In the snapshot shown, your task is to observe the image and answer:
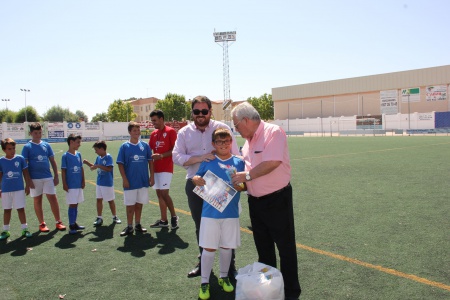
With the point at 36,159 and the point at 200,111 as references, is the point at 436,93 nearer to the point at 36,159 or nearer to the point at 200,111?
the point at 36,159

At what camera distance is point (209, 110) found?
4.20 meters

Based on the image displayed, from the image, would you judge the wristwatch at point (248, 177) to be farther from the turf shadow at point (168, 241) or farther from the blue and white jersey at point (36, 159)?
the blue and white jersey at point (36, 159)

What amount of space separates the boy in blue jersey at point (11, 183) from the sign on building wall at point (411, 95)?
6351 cm

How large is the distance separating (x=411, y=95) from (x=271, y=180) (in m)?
65.6

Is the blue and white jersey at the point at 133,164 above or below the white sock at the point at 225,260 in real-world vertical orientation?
above

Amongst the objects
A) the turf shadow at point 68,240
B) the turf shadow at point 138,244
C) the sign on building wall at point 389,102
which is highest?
the sign on building wall at point 389,102

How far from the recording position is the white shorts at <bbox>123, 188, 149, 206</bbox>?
5.91 meters

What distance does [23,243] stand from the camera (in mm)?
5605

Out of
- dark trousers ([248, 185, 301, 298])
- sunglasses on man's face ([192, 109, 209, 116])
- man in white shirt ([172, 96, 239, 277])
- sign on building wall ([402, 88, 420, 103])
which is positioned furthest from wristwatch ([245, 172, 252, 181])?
sign on building wall ([402, 88, 420, 103])

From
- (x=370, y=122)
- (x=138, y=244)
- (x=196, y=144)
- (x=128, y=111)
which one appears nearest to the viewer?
(x=196, y=144)

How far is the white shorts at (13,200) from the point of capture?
594cm

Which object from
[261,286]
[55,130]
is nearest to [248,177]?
[261,286]

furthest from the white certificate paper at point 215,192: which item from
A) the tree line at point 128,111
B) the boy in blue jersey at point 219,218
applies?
the tree line at point 128,111

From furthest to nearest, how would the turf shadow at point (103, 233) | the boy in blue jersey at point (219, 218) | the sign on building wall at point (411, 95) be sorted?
the sign on building wall at point (411, 95)
the turf shadow at point (103, 233)
the boy in blue jersey at point (219, 218)
